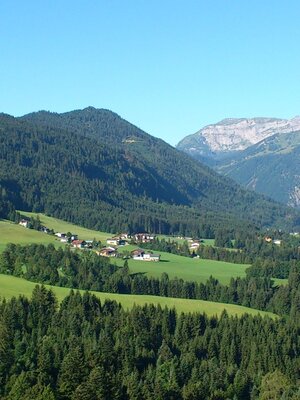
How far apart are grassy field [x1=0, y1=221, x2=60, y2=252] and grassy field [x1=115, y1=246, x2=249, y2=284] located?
71.4ft

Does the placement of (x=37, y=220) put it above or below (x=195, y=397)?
above

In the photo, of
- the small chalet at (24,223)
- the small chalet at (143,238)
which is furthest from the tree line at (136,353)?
the small chalet at (24,223)

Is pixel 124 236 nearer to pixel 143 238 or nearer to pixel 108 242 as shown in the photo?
pixel 143 238

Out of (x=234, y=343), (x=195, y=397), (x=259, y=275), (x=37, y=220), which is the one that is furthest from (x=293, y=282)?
(x=37, y=220)

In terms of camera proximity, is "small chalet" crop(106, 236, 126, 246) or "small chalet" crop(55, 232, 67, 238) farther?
"small chalet" crop(55, 232, 67, 238)

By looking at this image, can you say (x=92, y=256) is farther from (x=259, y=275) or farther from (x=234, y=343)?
(x=234, y=343)

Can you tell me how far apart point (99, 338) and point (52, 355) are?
288 inches

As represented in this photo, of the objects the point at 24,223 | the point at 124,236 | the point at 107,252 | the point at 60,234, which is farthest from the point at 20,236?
the point at 124,236

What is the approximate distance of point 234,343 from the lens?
75.9m

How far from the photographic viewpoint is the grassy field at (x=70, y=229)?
17215 cm

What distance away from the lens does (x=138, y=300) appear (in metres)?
91.3

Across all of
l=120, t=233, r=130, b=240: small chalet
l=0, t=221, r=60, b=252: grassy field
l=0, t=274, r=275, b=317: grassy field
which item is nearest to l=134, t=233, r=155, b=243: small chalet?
l=120, t=233, r=130, b=240: small chalet

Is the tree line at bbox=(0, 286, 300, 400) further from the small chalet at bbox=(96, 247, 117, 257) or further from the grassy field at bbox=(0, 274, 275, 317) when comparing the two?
the small chalet at bbox=(96, 247, 117, 257)

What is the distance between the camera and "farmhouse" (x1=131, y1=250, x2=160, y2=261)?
138 meters
